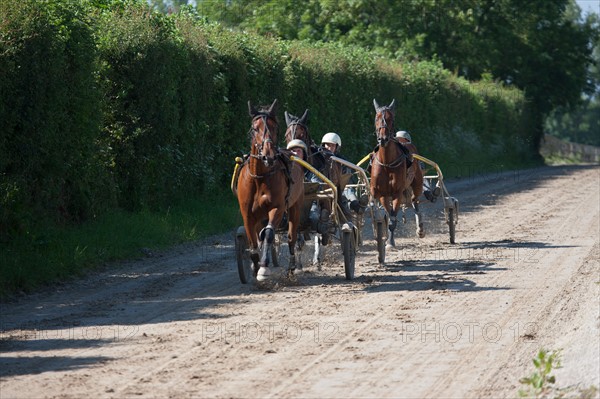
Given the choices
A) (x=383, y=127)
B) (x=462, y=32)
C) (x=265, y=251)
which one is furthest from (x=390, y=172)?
(x=462, y=32)

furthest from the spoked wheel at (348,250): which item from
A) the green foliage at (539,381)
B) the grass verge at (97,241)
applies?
the green foliage at (539,381)

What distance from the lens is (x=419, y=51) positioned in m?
47.4

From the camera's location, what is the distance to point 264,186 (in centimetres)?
1093

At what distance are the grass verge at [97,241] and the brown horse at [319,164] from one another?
273 centimetres

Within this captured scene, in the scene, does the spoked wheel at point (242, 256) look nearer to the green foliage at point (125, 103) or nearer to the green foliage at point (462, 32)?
the green foliage at point (125, 103)

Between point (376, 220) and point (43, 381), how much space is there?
6797 millimetres

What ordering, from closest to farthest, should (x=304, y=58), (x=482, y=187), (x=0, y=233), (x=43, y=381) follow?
(x=43, y=381), (x=0, y=233), (x=304, y=58), (x=482, y=187)

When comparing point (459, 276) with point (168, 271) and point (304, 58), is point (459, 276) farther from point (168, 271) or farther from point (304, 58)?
point (304, 58)

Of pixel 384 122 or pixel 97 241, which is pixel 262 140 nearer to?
pixel 97 241

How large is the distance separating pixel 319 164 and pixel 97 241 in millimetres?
2994

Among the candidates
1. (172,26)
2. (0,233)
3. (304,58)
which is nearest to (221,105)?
(172,26)

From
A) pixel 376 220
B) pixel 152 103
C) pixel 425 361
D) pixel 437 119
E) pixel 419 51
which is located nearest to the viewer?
pixel 425 361

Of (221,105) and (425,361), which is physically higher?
(221,105)

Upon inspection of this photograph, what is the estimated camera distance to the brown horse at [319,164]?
12.1 meters
